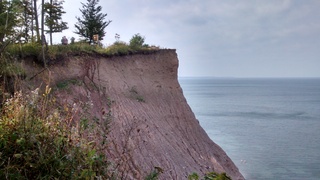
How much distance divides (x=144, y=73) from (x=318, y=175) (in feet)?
41.6

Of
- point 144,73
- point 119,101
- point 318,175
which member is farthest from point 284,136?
point 119,101

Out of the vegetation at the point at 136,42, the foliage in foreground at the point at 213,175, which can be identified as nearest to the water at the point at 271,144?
the vegetation at the point at 136,42

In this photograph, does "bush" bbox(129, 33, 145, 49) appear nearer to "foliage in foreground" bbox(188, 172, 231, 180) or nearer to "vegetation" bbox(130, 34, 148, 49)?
"vegetation" bbox(130, 34, 148, 49)

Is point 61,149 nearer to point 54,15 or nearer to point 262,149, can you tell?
point 54,15

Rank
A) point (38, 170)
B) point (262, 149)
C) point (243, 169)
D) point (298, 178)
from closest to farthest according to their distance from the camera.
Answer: point (38, 170), point (298, 178), point (243, 169), point (262, 149)

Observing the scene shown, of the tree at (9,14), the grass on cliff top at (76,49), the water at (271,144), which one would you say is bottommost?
the water at (271,144)

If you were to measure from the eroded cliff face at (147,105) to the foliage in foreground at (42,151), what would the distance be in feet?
21.8

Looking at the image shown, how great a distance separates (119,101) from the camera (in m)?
15.1

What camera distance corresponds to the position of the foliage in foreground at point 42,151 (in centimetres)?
372

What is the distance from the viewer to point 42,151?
3811 millimetres

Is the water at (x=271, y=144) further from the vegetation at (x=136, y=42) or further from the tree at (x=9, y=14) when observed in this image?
the tree at (x=9, y=14)

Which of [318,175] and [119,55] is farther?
[318,175]

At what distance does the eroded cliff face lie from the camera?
12.9 meters

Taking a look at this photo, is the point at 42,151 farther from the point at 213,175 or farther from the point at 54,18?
the point at 54,18
